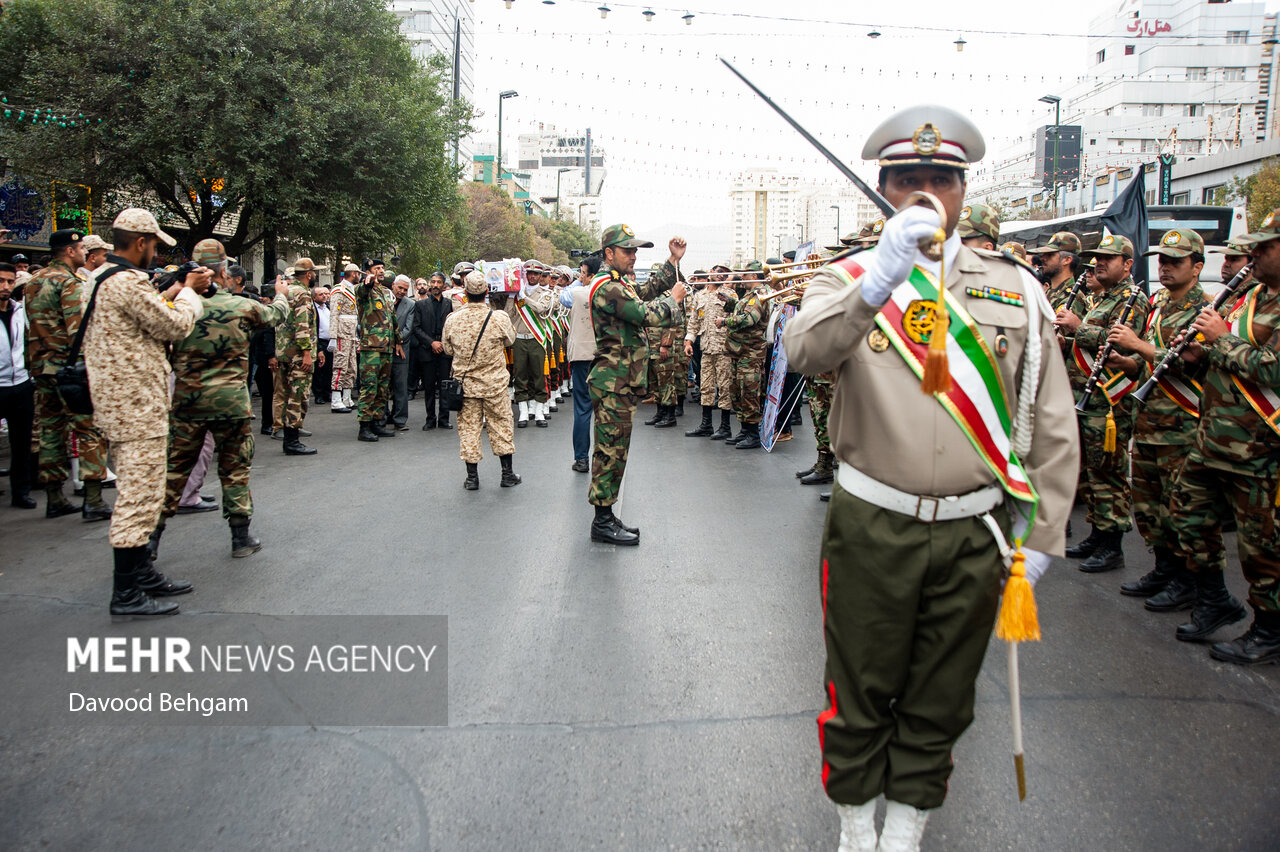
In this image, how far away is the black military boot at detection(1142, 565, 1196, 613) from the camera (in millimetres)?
4906

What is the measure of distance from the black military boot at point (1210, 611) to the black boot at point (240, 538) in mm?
5624

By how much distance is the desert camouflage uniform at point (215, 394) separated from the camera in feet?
17.4

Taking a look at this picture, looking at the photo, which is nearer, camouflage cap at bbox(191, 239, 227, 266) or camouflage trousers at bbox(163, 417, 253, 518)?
camouflage trousers at bbox(163, 417, 253, 518)

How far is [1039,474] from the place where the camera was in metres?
2.34

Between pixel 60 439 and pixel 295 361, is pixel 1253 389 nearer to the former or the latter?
pixel 60 439

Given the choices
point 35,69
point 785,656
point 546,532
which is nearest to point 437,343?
point 546,532

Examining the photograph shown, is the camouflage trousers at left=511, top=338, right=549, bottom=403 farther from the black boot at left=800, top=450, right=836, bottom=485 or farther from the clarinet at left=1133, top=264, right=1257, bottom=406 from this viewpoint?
the clarinet at left=1133, top=264, right=1257, bottom=406

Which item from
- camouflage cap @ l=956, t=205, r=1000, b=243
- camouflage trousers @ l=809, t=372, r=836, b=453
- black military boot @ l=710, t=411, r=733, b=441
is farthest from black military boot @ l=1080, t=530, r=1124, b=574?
→ black military boot @ l=710, t=411, r=733, b=441

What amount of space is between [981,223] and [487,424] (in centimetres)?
565

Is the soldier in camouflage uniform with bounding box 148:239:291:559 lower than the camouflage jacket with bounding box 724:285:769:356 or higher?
lower

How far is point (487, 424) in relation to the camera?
8.25 m

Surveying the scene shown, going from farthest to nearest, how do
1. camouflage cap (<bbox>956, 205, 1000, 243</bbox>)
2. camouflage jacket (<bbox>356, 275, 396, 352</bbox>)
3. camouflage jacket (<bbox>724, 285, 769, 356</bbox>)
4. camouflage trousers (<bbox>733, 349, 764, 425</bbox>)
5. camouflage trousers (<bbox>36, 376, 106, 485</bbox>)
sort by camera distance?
camouflage jacket (<bbox>356, 275, 396, 352</bbox>) < camouflage trousers (<bbox>733, 349, 764, 425</bbox>) < camouflage jacket (<bbox>724, 285, 769, 356</bbox>) < camouflage trousers (<bbox>36, 376, 106, 485</bbox>) < camouflage cap (<bbox>956, 205, 1000, 243</bbox>)

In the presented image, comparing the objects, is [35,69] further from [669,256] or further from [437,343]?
[669,256]

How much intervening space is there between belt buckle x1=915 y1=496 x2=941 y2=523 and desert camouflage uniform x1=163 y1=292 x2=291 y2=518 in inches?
179
